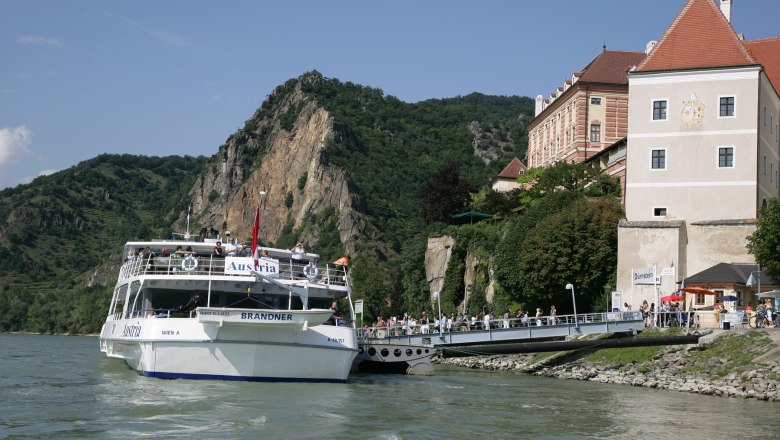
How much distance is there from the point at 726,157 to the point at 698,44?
6799mm

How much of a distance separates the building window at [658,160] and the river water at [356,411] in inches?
854

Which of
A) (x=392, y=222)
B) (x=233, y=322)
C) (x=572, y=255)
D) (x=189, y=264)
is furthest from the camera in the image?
(x=392, y=222)

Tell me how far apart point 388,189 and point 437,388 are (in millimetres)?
129419

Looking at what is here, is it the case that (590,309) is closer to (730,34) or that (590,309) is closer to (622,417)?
(730,34)

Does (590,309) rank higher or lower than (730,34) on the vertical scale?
lower

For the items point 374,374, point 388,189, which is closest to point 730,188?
point 374,374

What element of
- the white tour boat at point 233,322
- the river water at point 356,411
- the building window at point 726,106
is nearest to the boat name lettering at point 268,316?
the white tour boat at point 233,322

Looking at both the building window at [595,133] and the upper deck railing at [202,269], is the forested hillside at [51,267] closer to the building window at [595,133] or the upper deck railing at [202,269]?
the building window at [595,133]

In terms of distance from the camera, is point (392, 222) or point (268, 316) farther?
point (392, 222)

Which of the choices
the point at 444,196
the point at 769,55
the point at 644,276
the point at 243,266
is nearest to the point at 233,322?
the point at 243,266

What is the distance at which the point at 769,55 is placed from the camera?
209 feet

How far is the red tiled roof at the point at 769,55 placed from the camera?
62125 mm

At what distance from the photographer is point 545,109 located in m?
91.1

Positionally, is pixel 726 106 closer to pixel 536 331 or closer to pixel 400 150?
pixel 536 331
